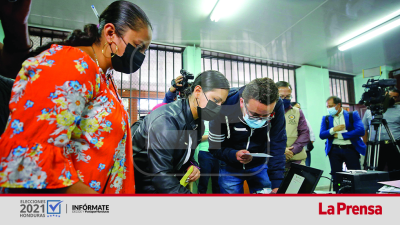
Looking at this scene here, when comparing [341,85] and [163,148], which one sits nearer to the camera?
[163,148]

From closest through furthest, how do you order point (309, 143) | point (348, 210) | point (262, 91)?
point (348, 210), point (262, 91), point (309, 143)

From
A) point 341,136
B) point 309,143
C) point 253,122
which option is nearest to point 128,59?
point 253,122

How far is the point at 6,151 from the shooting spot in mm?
347

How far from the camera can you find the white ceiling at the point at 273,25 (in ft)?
2.49

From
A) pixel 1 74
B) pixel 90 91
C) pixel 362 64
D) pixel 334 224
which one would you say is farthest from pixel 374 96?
pixel 1 74

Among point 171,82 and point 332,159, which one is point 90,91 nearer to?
point 171,82

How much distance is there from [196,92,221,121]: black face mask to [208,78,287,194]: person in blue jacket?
2.4 inches

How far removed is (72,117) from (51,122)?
0.04m

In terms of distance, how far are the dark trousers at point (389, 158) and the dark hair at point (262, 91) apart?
1.19 meters

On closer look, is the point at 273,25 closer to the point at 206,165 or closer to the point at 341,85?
the point at 341,85

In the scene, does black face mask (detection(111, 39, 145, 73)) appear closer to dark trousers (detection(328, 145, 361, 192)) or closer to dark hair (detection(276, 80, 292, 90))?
dark hair (detection(276, 80, 292, 90))

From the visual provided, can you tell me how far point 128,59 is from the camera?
583 mm

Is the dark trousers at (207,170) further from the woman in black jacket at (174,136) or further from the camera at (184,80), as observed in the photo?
the camera at (184,80)

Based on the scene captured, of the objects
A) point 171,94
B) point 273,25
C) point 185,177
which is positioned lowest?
point 185,177
